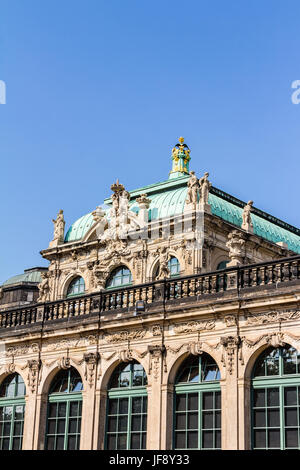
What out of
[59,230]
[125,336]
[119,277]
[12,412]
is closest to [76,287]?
[119,277]

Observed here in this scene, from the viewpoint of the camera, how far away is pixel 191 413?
24.4 metres

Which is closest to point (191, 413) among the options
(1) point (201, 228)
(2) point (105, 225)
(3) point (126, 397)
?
(3) point (126, 397)

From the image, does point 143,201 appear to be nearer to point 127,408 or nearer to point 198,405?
point 127,408

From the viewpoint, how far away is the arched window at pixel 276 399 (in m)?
22.2

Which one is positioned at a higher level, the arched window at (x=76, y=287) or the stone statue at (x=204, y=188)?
the stone statue at (x=204, y=188)

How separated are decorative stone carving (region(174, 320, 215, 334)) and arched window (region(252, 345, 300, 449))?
74.6 inches

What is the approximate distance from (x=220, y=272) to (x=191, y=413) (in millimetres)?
4432

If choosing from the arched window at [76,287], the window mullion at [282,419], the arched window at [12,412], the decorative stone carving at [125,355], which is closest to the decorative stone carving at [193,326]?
the decorative stone carving at [125,355]

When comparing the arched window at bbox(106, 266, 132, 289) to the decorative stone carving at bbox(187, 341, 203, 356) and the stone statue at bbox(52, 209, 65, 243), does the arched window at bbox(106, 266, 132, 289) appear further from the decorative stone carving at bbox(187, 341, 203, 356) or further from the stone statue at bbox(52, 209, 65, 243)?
the decorative stone carving at bbox(187, 341, 203, 356)

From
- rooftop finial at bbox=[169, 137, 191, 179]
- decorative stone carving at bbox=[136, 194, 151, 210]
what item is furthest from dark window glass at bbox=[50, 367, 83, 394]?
rooftop finial at bbox=[169, 137, 191, 179]

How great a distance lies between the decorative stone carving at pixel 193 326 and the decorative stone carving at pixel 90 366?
326cm

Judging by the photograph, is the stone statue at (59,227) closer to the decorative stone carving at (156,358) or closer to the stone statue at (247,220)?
A: the stone statue at (247,220)
